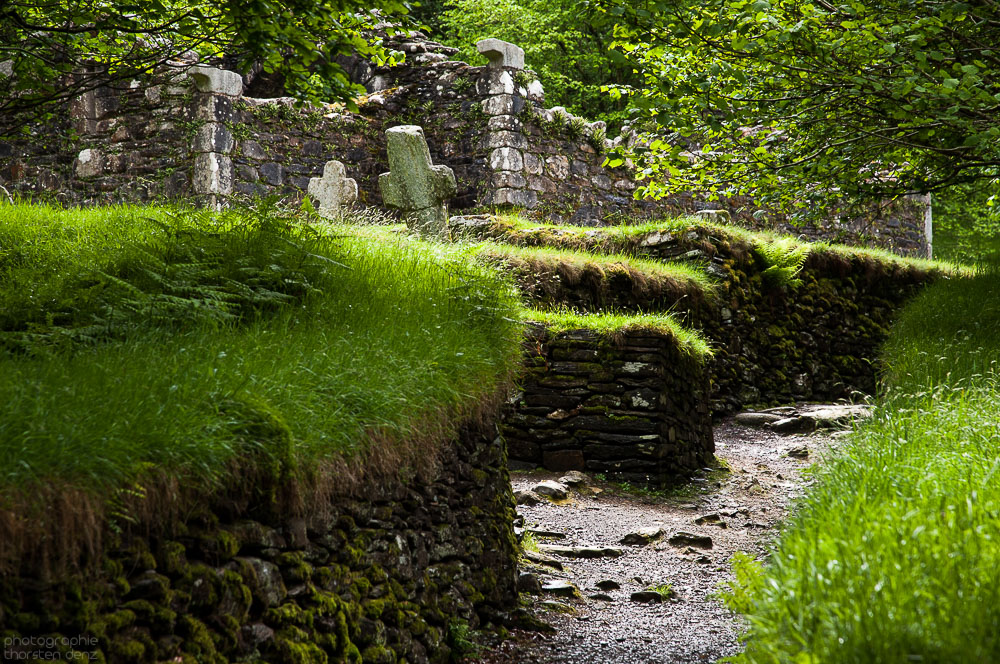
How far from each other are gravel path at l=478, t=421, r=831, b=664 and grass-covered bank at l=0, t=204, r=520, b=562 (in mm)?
1771

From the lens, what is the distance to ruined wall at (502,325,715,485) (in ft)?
33.0

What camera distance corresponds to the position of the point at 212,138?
43.2ft

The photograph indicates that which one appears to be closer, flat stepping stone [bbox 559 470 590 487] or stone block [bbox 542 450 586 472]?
flat stepping stone [bbox 559 470 590 487]

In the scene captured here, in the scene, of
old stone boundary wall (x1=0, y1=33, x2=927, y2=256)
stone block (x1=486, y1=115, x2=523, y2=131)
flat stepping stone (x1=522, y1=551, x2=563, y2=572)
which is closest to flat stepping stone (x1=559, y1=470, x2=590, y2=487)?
flat stepping stone (x1=522, y1=551, x2=563, y2=572)

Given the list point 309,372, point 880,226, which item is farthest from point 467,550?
point 880,226

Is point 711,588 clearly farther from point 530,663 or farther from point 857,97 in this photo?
point 857,97

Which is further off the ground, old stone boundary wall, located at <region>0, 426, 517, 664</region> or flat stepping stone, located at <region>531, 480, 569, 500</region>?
old stone boundary wall, located at <region>0, 426, 517, 664</region>

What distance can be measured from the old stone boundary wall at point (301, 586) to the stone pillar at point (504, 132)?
9.21m

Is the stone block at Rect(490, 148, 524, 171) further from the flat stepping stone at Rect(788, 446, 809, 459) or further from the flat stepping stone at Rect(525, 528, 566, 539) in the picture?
the flat stepping stone at Rect(525, 528, 566, 539)

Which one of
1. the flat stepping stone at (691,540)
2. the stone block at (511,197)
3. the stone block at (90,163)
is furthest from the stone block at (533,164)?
the flat stepping stone at (691,540)

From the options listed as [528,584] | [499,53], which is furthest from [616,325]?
[499,53]

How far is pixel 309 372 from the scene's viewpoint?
4715 millimetres

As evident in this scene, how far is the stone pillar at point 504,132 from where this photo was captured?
49.9 ft

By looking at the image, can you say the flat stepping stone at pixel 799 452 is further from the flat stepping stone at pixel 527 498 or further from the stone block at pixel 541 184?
the stone block at pixel 541 184
